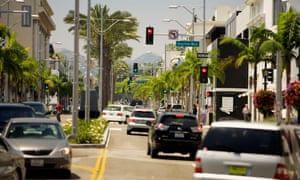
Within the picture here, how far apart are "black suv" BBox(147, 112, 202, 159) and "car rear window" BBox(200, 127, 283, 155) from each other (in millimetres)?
13449

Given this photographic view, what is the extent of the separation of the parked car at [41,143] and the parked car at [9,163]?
3738mm

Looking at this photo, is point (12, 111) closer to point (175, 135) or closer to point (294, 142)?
point (175, 135)

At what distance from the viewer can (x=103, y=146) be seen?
32.7m

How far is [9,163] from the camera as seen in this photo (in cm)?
1489

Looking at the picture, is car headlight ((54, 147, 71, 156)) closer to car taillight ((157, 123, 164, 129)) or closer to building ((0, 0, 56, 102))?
car taillight ((157, 123, 164, 129))

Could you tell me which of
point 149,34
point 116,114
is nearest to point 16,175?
point 149,34

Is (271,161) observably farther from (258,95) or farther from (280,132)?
(258,95)

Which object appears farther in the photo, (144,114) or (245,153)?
(144,114)

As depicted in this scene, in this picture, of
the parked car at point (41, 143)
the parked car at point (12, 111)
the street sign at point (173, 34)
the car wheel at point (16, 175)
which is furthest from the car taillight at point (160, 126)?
the street sign at point (173, 34)

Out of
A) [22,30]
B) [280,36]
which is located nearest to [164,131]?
[280,36]

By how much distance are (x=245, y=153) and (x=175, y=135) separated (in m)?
13.8

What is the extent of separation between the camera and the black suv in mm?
28031

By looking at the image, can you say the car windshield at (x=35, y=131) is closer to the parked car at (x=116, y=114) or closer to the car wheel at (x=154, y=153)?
the car wheel at (x=154, y=153)

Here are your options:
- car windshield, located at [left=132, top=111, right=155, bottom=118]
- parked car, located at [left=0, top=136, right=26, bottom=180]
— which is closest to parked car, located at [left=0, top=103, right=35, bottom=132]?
parked car, located at [left=0, top=136, right=26, bottom=180]
